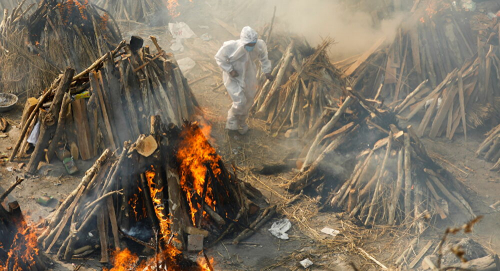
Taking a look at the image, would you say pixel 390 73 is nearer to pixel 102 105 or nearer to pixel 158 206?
pixel 102 105

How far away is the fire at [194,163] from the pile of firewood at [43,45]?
15.8 feet

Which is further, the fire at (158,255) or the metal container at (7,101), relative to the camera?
the metal container at (7,101)

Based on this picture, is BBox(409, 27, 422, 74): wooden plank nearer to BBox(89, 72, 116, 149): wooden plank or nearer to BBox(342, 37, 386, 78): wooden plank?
BBox(342, 37, 386, 78): wooden plank

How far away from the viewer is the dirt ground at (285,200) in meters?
6.04

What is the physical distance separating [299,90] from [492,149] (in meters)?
4.05

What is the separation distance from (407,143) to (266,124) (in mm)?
3316

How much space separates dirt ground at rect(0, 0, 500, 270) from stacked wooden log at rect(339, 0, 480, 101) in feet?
6.45

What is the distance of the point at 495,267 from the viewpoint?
17.8 feet

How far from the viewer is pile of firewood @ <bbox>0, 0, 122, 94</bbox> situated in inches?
366

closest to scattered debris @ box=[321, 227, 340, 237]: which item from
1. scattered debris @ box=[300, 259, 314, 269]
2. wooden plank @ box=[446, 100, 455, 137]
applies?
scattered debris @ box=[300, 259, 314, 269]

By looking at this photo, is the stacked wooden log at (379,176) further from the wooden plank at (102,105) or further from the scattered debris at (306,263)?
the wooden plank at (102,105)

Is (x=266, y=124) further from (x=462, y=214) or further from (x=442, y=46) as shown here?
(x=442, y=46)

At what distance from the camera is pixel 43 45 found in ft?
31.0

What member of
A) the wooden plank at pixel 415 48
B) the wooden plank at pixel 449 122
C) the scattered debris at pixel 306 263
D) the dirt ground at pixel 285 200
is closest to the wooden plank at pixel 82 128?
the dirt ground at pixel 285 200
